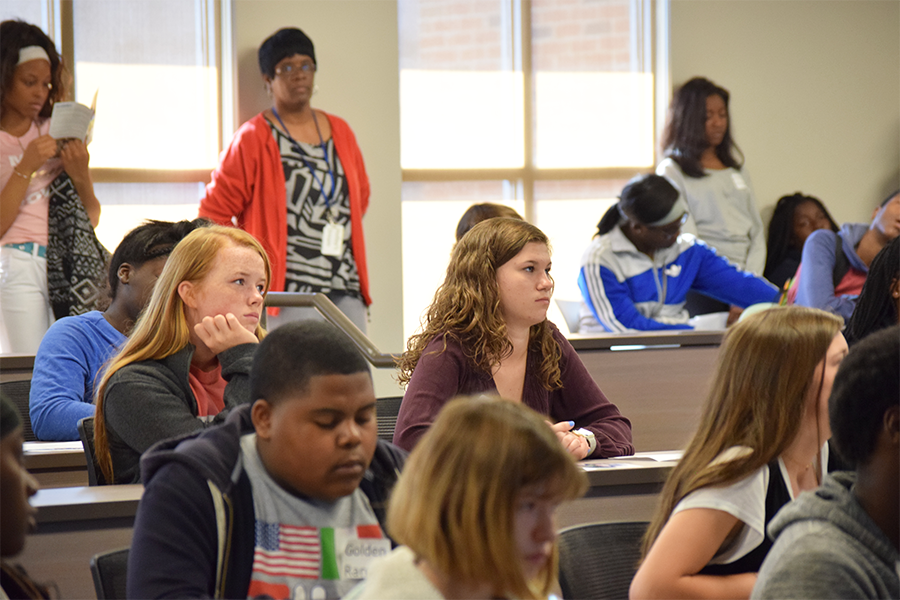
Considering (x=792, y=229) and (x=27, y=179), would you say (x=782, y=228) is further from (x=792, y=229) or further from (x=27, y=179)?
(x=27, y=179)

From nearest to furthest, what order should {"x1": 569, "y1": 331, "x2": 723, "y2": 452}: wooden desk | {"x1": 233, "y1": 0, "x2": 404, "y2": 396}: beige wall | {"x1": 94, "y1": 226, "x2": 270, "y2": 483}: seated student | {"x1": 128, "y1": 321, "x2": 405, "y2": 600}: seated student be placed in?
1. {"x1": 128, "y1": 321, "x2": 405, "y2": 600}: seated student
2. {"x1": 94, "y1": 226, "x2": 270, "y2": 483}: seated student
3. {"x1": 569, "y1": 331, "x2": 723, "y2": 452}: wooden desk
4. {"x1": 233, "y1": 0, "x2": 404, "y2": 396}: beige wall

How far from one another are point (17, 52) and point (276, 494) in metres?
3.46

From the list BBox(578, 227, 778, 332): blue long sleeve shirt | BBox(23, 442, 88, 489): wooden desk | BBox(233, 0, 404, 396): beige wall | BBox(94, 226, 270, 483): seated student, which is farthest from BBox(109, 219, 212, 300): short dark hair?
BBox(233, 0, 404, 396): beige wall

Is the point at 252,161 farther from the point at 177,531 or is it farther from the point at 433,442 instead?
the point at 433,442

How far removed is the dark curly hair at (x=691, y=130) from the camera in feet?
19.9

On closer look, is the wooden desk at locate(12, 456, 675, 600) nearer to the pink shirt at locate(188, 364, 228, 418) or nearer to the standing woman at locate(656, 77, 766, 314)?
the pink shirt at locate(188, 364, 228, 418)

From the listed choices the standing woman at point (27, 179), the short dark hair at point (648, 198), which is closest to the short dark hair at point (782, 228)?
the short dark hair at point (648, 198)

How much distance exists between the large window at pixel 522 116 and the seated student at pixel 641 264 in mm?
1756

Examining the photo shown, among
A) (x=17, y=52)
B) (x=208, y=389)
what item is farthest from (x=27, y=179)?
(x=208, y=389)

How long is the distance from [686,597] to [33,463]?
5.25 ft

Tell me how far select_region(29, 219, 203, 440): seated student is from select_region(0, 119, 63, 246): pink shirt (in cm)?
152

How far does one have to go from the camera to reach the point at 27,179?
4129 millimetres

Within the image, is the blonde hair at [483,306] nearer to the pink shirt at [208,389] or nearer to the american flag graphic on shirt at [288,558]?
the pink shirt at [208,389]

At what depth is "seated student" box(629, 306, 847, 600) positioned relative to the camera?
151cm
